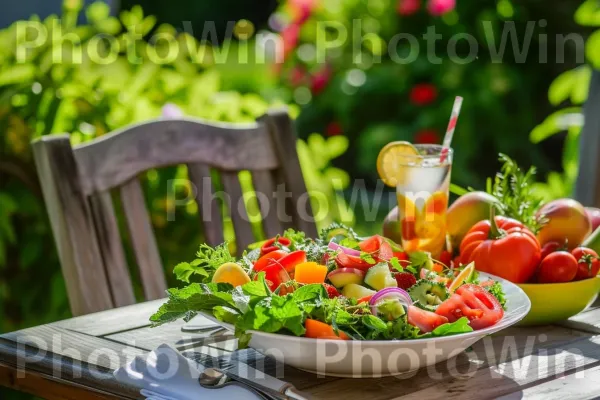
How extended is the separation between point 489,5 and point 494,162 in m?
0.81

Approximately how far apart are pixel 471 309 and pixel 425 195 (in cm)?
39

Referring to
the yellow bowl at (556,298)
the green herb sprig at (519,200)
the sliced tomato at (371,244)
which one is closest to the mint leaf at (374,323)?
the sliced tomato at (371,244)

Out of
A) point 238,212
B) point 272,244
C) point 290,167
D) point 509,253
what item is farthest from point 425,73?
point 272,244

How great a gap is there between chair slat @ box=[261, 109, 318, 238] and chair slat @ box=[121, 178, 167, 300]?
0.35m

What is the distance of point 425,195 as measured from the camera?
155cm

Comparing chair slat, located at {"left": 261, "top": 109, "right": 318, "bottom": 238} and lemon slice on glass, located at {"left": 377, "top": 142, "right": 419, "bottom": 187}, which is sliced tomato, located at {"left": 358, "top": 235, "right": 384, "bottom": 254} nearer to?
lemon slice on glass, located at {"left": 377, "top": 142, "right": 419, "bottom": 187}

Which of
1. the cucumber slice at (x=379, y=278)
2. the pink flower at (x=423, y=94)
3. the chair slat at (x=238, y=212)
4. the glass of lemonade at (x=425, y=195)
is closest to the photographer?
the cucumber slice at (x=379, y=278)

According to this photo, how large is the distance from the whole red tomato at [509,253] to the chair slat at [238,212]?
1.89 feet

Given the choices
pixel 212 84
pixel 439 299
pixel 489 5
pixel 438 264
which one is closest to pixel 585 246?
pixel 438 264

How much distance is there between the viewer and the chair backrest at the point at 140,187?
165 cm

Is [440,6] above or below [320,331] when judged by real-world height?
above

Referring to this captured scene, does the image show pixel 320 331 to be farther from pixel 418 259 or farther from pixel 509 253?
pixel 509 253

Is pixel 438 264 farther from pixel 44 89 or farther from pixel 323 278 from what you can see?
pixel 44 89

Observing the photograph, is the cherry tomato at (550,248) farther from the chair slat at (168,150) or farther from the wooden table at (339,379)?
the chair slat at (168,150)
